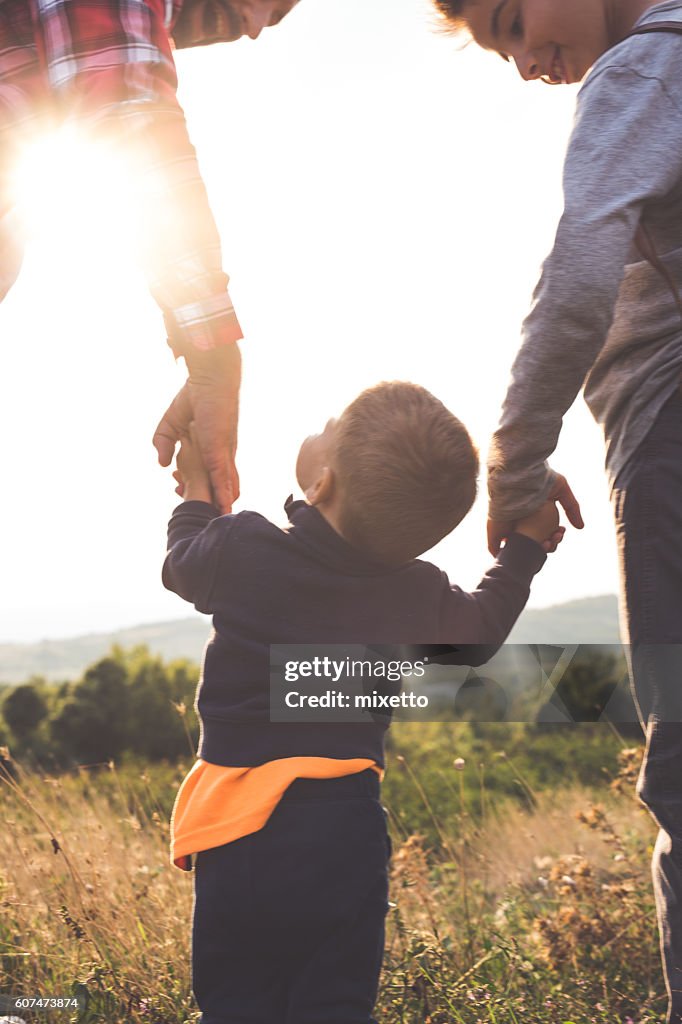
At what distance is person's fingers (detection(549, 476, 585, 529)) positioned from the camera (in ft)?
6.07

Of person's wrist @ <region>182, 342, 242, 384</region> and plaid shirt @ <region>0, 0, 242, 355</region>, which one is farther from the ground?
plaid shirt @ <region>0, 0, 242, 355</region>

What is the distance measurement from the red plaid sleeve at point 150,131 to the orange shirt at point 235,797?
0.86 metres

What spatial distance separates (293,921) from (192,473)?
0.90 m

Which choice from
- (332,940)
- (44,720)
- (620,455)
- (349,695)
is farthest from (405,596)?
(44,720)

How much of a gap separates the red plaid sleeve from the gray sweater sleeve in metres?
0.65

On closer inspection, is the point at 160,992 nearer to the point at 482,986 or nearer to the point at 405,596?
the point at 482,986

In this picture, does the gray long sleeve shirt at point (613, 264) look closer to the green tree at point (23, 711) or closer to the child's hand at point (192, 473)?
the child's hand at point (192, 473)

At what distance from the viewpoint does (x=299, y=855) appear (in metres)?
1.58

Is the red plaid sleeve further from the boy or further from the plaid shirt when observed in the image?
the boy

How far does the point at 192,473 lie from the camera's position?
74.2 inches

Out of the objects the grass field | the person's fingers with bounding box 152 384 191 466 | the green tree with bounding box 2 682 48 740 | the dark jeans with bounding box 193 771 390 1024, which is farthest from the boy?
the green tree with bounding box 2 682 48 740

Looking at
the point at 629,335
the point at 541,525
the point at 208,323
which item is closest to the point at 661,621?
the point at 541,525

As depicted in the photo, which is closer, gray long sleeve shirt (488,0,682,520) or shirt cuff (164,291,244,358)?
gray long sleeve shirt (488,0,682,520)

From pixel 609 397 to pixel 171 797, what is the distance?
459cm
